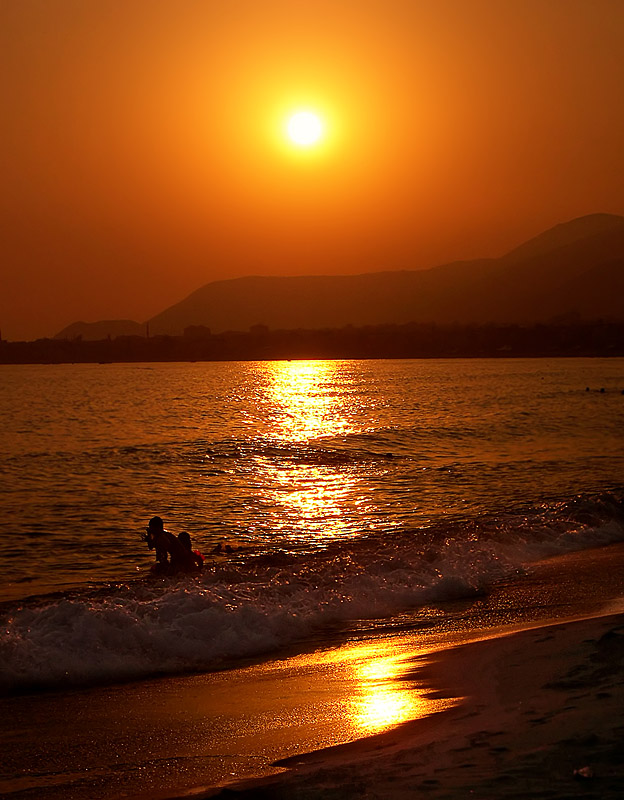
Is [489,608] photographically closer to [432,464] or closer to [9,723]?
[9,723]

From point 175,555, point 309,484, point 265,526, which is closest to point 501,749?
point 175,555

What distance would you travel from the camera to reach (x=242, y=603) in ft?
44.0

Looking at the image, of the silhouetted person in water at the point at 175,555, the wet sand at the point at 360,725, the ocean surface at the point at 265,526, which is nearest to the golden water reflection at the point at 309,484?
the ocean surface at the point at 265,526

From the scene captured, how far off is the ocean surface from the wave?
38 mm

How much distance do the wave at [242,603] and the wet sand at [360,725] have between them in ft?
3.16

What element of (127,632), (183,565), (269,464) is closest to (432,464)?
(269,464)

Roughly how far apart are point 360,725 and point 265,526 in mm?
16146

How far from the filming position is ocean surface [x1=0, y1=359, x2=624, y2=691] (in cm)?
1216

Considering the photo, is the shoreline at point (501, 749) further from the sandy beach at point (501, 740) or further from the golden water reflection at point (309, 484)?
the golden water reflection at point (309, 484)

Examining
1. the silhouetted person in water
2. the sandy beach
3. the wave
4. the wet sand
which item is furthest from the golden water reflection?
the sandy beach

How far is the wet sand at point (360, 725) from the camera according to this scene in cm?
587

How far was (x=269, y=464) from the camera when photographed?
135 feet

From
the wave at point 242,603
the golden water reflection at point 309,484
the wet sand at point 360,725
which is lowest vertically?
the golden water reflection at point 309,484

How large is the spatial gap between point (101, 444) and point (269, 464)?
15114mm
